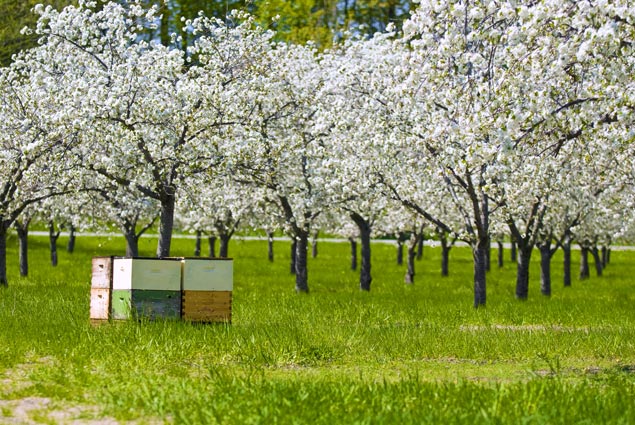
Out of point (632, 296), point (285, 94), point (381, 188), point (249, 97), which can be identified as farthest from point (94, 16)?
point (632, 296)

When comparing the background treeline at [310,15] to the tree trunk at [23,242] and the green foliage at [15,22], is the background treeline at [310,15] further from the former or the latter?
the tree trunk at [23,242]

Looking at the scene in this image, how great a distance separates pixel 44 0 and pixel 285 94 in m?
14.2

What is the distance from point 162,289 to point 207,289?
0.76m

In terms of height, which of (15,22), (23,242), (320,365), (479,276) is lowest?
(320,365)

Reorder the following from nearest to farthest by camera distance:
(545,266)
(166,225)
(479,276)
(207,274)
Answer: (207,274), (166,225), (479,276), (545,266)

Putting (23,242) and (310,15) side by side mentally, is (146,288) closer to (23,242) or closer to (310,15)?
(23,242)

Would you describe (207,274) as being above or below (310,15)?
below

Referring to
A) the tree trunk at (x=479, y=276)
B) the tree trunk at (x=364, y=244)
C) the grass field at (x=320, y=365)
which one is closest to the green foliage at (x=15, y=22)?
the tree trunk at (x=364, y=244)

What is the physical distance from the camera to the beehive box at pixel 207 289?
620 inches

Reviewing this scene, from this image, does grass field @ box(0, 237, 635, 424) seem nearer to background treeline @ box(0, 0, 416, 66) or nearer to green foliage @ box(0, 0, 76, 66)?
green foliage @ box(0, 0, 76, 66)

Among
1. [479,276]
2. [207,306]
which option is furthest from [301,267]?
[207,306]

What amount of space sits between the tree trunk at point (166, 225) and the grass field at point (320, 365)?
6.84 feet

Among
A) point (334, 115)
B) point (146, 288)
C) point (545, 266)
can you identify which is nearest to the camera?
point (146, 288)

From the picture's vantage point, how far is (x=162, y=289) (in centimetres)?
1566
